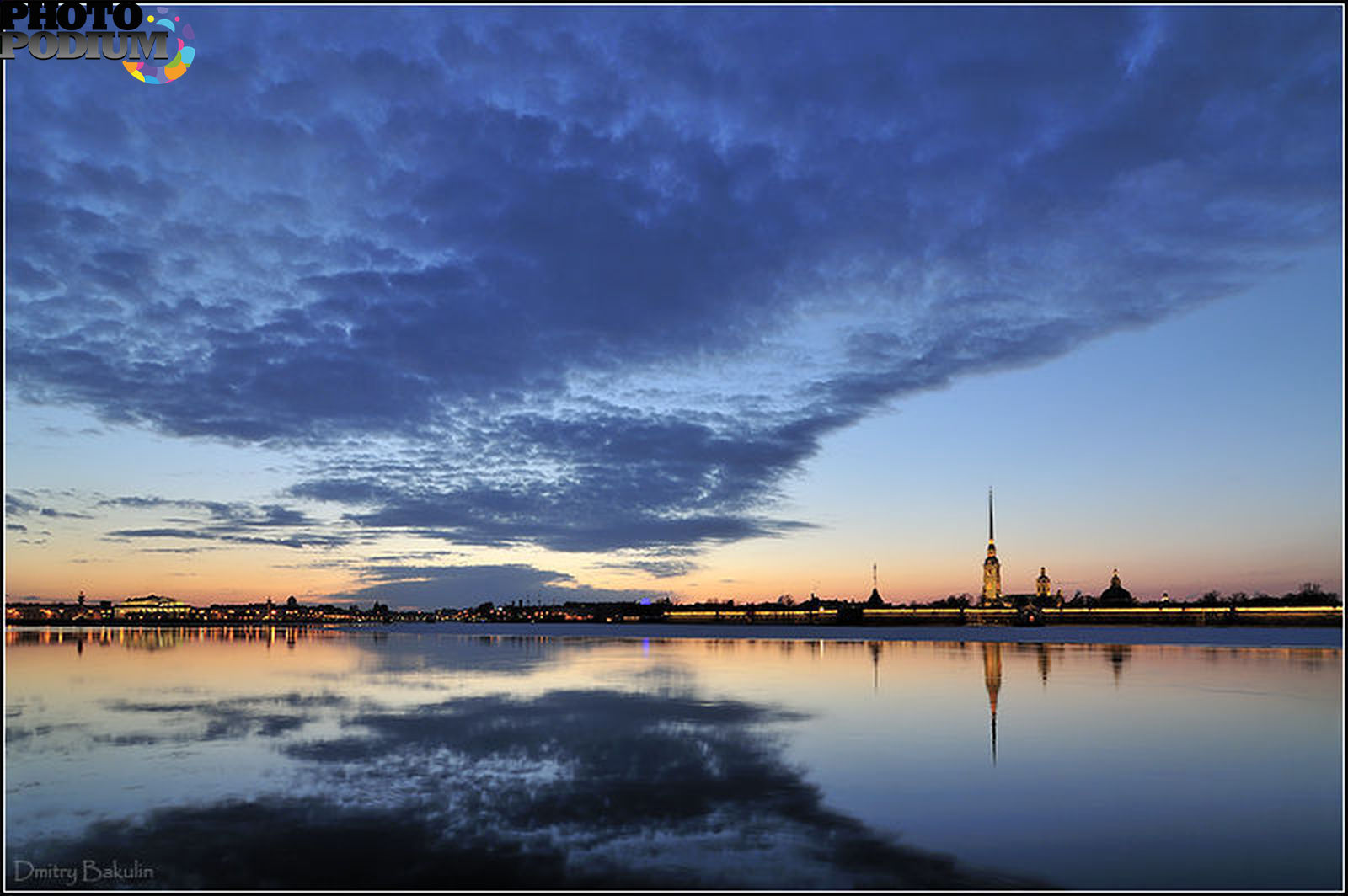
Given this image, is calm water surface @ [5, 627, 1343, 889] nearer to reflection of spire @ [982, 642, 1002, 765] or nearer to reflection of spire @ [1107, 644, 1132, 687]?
reflection of spire @ [982, 642, 1002, 765]

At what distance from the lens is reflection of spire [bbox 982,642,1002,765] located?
32.5 m

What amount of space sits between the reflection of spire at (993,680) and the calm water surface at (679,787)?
53 centimetres

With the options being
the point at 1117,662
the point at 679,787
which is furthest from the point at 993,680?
the point at 679,787

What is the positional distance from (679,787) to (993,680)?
40.6 m

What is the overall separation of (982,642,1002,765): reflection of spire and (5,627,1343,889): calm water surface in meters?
0.53

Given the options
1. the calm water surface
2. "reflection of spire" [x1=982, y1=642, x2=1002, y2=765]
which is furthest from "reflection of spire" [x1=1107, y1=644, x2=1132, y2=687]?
the calm water surface

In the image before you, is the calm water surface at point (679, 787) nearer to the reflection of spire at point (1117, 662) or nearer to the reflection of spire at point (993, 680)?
the reflection of spire at point (993, 680)

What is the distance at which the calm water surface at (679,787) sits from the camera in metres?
16.6

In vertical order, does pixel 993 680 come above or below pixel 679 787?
below

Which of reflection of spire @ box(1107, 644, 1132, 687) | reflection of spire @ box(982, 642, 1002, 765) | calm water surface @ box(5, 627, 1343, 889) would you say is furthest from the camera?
reflection of spire @ box(1107, 644, 1132, 687)

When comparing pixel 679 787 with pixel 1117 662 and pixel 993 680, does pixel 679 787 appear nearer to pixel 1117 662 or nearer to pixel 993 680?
pixel 993 680

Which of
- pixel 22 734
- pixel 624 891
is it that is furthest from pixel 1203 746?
pixel 22 734

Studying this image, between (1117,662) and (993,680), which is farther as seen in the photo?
(1117,662)

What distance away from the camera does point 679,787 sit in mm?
23000
